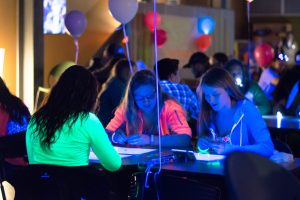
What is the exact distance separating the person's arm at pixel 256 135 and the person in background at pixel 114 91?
2.22 m

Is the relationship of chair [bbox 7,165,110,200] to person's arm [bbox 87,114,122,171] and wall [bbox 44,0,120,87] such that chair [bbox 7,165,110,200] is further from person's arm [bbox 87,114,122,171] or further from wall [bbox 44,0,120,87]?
wall [bbox 44,0,120,87]

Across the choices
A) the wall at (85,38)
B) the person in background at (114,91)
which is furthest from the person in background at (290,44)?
the person in background at (114,91)

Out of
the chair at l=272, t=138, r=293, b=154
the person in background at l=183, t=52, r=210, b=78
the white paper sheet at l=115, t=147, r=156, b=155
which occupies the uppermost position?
the person in background at l=183, t=52, r=210, b=78

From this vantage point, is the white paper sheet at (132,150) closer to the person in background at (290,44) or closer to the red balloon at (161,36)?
the red balloon at (161,36)

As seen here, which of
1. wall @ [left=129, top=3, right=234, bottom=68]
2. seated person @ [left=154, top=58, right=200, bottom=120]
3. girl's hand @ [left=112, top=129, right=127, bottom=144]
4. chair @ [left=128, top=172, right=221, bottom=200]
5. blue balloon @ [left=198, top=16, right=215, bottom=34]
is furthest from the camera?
blue balloon @ [left=198, top=16, right=215, bottom=34]

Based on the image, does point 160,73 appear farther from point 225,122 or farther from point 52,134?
point 52,134

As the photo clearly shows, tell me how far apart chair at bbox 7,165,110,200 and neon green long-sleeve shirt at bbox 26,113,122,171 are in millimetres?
169

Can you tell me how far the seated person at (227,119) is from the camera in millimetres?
3926

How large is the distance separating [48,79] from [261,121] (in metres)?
3.97

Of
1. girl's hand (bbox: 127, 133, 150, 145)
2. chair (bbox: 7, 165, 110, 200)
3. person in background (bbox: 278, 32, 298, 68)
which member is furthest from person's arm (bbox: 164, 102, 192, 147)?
person in background (bbox: 278, 32, 298, 68)

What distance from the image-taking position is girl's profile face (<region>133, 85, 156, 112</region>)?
4.42 meters

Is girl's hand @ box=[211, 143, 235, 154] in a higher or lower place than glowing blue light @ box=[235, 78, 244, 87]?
lower

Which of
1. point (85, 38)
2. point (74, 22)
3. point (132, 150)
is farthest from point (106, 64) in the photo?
point (132, 150)

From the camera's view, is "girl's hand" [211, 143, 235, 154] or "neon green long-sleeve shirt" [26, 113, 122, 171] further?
"girl's hand" [211, 143, 235, 154]
